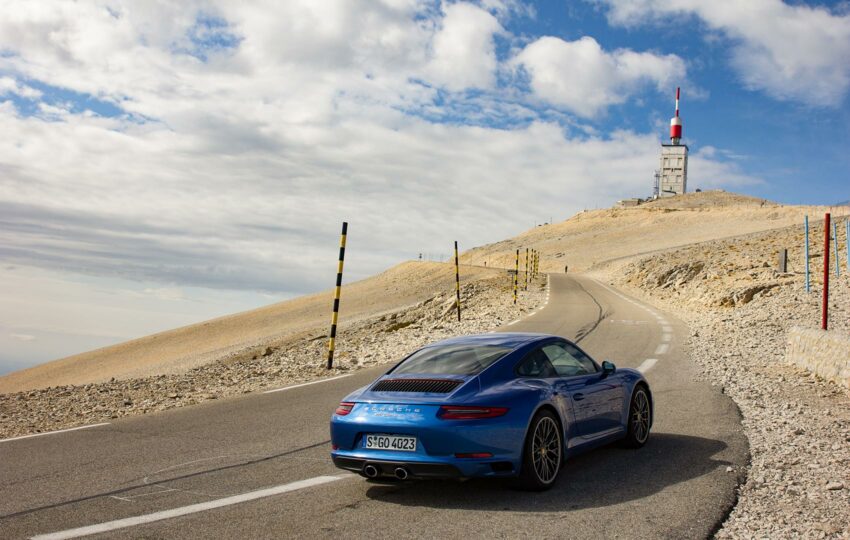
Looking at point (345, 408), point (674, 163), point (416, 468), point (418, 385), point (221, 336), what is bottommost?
point (221, 336)

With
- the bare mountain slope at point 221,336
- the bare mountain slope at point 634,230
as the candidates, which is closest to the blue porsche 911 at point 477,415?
the bare mountain slope at point 221,336

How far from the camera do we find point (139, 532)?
205 inches

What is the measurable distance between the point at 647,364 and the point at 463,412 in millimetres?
8727

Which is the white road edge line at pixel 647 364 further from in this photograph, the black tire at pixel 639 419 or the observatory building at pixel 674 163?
the observatory building at pixel 674 163

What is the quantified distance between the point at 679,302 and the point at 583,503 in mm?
26987

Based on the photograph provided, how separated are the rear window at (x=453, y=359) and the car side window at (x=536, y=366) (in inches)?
7.5

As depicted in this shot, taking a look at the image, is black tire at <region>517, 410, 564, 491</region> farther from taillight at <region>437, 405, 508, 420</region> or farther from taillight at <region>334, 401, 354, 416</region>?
taillight at <region>334, 401, 354, 416</region>

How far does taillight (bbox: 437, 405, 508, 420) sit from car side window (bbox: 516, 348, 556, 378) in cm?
76

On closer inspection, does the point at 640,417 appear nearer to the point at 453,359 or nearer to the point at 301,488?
the point at 453,359

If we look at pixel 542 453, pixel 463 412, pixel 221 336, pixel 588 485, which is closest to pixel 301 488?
pixel 463 412

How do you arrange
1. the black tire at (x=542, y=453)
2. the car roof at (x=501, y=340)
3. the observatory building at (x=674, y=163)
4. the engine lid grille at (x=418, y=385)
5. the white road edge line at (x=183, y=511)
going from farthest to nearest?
the observatory building at (x=674, y=163), the car roof at (x=501, y=340), the engine lid grille at (x=418, y=385), the black tire at (x=542, y=453), the white road edge line at (x=183, y=511)

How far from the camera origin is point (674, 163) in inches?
6166

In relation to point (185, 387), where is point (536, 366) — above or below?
above

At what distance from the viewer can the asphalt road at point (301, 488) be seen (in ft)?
17.5
